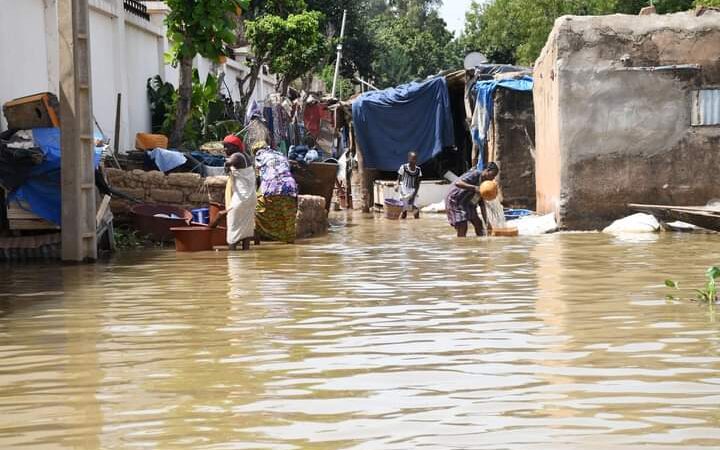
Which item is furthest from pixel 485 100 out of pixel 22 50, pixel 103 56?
pixel 22 50

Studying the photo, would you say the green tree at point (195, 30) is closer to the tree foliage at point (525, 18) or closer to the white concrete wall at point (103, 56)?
the white concrete wall at point (103, 56)

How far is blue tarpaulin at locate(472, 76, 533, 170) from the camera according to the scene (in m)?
20.1

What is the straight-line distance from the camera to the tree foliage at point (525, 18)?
4172cm

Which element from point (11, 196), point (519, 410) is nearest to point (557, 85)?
point (11, 196)

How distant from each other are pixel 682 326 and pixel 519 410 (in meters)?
2.49

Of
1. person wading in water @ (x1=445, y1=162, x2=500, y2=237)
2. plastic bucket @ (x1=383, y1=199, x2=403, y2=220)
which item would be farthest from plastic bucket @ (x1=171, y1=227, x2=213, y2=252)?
plastic bucket @ (x1=383, y1=199, x2=403, y2=220)

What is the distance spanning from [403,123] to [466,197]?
924cm

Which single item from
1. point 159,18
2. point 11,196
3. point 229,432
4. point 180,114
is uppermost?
point 159,18

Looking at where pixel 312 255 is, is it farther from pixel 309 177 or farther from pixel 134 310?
pixel 309 177

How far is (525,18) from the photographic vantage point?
45.1 m

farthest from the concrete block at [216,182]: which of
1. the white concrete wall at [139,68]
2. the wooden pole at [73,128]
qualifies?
the white concrete wall at [139,68]

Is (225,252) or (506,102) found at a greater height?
(506,102)

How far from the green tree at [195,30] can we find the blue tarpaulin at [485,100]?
199 inches

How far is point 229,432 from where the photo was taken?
13.7ft
